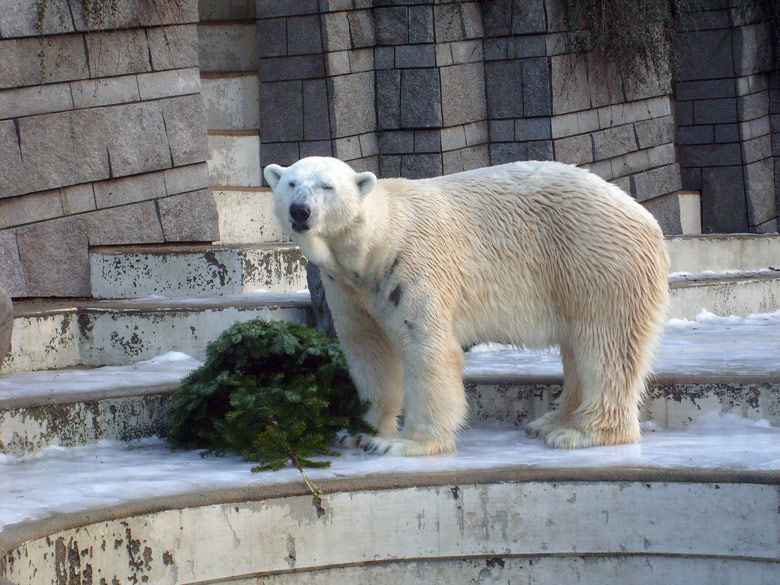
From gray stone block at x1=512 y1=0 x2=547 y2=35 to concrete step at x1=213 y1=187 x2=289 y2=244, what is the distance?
214 cm

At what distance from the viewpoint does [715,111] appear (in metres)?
9.22

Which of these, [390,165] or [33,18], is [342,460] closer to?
[33,18]

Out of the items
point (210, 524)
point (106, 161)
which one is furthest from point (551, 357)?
point (106, 161)

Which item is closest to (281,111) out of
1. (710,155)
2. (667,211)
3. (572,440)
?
Result: (667,211)

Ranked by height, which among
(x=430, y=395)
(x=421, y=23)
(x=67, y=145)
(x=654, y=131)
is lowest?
(x=430, y=395)

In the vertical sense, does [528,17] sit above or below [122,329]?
above

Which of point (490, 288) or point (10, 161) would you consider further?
point (10, 161)

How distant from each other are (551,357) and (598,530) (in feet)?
5.91

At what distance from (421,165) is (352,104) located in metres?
0.63

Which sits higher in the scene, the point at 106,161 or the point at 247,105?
the point at 247,105

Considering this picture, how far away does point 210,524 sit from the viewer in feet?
9.88

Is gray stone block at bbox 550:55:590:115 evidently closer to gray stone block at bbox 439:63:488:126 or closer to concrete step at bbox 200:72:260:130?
gray stone block at bbox 439:63:488:126

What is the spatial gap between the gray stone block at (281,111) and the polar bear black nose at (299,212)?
4142mm

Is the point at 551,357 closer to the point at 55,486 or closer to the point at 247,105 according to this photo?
the point at 55,486
